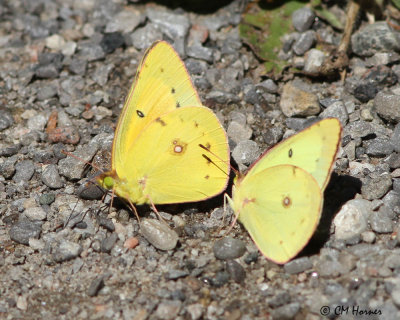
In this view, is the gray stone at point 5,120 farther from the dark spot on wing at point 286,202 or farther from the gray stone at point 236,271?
the dark spot on wing at point 286,202

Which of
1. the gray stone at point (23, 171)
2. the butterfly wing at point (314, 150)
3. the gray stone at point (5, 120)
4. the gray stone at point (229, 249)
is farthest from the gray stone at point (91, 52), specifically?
the gray stone at point (229, 249)

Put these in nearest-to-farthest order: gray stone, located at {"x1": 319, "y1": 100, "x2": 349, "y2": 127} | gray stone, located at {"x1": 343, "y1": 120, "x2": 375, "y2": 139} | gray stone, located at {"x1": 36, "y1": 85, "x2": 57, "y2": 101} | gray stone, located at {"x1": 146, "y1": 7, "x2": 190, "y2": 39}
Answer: gray stone, located at {"x1": 343, "y1": 120, "x2": 375, "y2": 139} → gray stone, located at {"x1": 319, "y1": 100, "x2": 349, "y2": 127} → gray stone, located at {"x1": 36, "y1": 85, "x2": 57, "y2": 101} → gray stone, located at {"x1": 146, "y1": 7, "x2": 190, "y2": 39}

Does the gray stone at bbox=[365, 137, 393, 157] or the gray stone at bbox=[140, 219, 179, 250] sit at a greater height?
the gray stone at bbox=[365, 137, 393, 157]

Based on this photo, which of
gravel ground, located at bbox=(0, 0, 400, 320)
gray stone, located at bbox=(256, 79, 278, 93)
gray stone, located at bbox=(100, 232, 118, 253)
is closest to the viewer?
gravel ground, located at bbox=(0, 0, 400, 320)

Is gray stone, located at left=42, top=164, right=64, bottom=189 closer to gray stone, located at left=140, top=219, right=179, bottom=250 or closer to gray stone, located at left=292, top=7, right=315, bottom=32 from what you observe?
gray stone, located at left=140, top=219, right=179, bottom=250

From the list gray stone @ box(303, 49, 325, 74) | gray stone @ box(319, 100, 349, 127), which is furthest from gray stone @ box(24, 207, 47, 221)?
gray stone @ box(303, 49, 325, 74)

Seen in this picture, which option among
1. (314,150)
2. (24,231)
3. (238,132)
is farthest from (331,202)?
(24,231)
